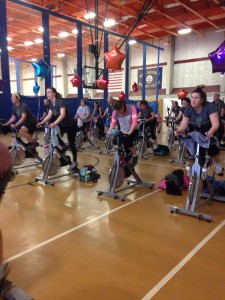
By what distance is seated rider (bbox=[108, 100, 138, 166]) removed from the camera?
414cm

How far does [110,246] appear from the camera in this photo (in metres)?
2.59

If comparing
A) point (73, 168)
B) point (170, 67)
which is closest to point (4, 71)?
point (73, 168)

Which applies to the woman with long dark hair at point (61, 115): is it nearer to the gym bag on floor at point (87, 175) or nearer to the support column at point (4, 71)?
the gym bag on floor at point (87, 175)

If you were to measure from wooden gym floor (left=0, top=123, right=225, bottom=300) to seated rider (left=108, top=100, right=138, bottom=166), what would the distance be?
0.75 metres

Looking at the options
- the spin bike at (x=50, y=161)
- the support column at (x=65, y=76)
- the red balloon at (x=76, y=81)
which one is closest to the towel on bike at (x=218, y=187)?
the spin bike at (x=50, y=161)

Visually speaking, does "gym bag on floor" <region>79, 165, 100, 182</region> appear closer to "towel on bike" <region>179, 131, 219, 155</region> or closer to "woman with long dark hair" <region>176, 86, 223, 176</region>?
"woman with long dark hair" <region>176, 86, 223, 176</region>

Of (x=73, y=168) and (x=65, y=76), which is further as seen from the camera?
(x=65, y=76)

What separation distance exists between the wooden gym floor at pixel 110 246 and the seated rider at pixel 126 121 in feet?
2.46

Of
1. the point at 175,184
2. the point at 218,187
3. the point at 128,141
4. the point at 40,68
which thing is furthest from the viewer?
the point at 40,68

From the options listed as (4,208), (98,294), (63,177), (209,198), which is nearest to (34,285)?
(98,294)

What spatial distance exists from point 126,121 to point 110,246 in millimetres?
2172

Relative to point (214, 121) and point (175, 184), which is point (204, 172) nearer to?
point (214, 121)

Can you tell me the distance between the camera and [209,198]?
151 inches

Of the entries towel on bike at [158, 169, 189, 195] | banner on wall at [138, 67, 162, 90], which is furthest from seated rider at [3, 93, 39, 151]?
banner on wall at [138, 67, 162, 90]
